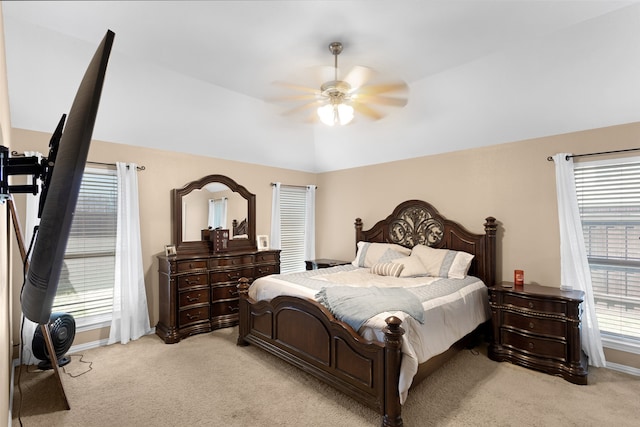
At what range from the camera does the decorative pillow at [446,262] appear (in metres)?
3.66

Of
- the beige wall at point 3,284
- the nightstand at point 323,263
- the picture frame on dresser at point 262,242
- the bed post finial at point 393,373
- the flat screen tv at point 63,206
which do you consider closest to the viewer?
the flat screen tv at point 63,206

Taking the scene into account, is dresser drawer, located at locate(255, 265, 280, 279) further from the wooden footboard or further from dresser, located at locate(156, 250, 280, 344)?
the wooden footboard

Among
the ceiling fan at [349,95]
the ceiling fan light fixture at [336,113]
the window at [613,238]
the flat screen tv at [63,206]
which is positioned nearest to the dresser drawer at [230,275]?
the ceiling fan at [349,95]

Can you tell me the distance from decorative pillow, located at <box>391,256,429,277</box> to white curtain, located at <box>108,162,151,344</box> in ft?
10.3

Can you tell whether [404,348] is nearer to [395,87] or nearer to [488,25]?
Result: [395,87]

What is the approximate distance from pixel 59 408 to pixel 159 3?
10.2ft

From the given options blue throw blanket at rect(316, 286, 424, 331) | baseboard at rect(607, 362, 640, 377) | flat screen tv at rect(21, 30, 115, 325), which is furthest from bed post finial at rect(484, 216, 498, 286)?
flat screen tv at rect(21, 30, 115, 325)

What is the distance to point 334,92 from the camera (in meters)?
2.56

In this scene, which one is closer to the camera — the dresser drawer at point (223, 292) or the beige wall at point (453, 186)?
the beige wall at point (453, 186)

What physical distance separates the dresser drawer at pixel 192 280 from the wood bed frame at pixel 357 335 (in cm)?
69

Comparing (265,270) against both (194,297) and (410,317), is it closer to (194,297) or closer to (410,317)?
(194,297)

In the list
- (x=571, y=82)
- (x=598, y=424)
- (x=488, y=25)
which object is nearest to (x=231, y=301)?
(x=598, y=424)

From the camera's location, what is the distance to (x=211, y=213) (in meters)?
4.47

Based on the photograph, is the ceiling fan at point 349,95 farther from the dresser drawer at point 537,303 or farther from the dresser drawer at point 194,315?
the dresser drawer at point 194,315
